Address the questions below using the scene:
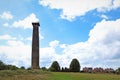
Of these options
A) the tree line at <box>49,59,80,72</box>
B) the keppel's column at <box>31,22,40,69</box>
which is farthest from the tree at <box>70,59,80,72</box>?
the keppel's column at <box>31,22,40,69</box>

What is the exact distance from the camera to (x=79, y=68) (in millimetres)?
70938

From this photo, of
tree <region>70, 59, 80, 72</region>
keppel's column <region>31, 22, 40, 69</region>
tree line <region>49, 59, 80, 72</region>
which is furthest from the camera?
tree <region>70, 59, 80, 72</region>

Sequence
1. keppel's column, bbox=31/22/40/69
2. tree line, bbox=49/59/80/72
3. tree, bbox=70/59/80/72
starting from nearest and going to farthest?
keppel's column, bbox=31/22/40/69 → tree line, bbox=49/59/80/72 → tree, bbox=70/59/80/72

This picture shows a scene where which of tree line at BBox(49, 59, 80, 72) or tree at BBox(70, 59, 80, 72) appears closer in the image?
tree line at BBox(49, 59, 80, 72)

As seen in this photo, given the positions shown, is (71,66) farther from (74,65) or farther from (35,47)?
(35,47)

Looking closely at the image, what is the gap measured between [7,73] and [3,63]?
21133mm

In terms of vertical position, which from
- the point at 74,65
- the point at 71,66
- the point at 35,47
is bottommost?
the point at 71,66

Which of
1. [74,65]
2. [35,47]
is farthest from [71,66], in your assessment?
[35,47]

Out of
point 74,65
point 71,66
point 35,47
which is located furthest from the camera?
point 71,66

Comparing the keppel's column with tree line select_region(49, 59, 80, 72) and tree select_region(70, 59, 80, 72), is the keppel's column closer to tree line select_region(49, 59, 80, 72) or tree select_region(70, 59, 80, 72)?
tree line select_region(49, 59, 80, 72)

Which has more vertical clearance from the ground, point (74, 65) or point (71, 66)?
point (74, 65)

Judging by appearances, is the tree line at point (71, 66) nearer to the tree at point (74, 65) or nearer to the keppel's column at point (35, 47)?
the tree at point (74, 65)

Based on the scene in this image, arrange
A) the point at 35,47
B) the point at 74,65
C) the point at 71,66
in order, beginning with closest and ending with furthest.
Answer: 1. the point at 35,47
2. the point at 74,65
3. the point at 71,66

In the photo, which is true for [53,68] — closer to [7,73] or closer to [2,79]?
[7,73]
